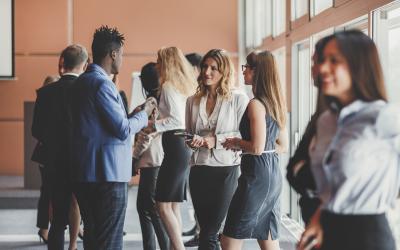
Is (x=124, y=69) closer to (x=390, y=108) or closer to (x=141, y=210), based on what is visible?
(x=141, y=210)

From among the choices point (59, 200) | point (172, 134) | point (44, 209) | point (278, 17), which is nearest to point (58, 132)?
point (59, 200)

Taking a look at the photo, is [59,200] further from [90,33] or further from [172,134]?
[90,33]

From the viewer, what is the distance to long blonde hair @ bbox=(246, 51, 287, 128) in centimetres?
365

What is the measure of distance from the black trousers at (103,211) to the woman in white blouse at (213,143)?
489 millimetres

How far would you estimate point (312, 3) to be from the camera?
18.6 feet

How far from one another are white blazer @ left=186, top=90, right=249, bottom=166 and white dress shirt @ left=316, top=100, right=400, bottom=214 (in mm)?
1996

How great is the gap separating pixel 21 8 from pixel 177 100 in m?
5.63

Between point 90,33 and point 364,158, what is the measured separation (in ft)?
26.8

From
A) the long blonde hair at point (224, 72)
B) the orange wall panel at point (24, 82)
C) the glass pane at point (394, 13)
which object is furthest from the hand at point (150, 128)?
the orange wall panel at point (24, 82)

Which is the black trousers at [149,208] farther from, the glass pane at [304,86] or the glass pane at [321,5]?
the glass pane at [304,86]

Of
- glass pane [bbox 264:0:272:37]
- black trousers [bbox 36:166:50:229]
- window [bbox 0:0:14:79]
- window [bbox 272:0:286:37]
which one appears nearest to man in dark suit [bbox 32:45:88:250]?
black trousers [bbox 36:166:50:229]

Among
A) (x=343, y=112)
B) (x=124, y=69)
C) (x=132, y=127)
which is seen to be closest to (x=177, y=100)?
(x=132, y=127)

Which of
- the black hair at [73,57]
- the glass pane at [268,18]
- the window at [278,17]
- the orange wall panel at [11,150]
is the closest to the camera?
the black hair at [73,57]

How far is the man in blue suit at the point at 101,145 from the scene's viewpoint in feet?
12.0
